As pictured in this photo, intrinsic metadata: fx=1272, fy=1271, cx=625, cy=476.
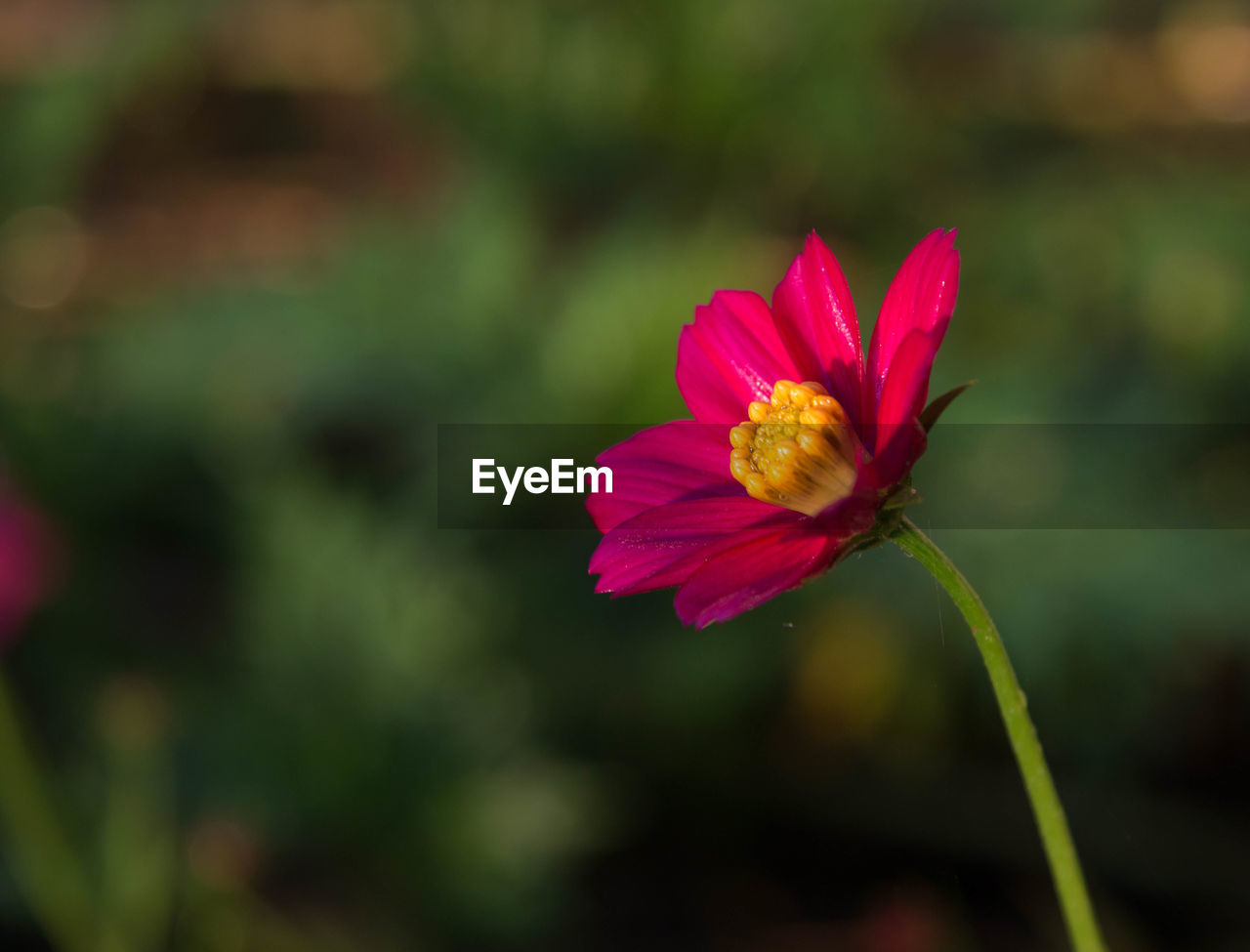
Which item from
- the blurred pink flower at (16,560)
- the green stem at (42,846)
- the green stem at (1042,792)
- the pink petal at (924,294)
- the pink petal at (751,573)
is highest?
the pink petal at (924,294)

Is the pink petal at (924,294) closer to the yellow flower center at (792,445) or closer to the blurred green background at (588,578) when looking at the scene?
the yellow flower center at (792,445)

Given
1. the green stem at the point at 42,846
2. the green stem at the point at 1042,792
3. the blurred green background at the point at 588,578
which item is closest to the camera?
the green stem at the point at 1042,792

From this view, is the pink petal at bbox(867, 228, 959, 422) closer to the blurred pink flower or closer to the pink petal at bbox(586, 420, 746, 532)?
the pink petal at bbox(586, 420, 746, 532)

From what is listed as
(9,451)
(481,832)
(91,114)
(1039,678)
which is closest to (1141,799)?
(1039,678)

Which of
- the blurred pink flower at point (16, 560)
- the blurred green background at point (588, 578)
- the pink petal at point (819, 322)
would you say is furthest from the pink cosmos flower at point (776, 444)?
the blurred pink flower at point (16, 560)

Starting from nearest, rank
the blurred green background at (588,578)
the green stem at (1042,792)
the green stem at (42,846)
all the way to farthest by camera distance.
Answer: the green stem at (1042,792) → the green stem at (42,846) → the blurred green background at (588,578)

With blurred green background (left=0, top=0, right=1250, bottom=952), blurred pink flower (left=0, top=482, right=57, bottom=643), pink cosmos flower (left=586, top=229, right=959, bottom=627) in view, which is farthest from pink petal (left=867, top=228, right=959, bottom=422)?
blurred pink flower (left=0, top=482, right=57, bottom=643)

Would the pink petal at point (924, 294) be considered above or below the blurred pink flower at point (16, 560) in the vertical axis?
above

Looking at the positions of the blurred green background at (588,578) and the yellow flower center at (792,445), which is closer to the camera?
the yellow flower center at (792,445)

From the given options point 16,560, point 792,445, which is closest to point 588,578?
point 16,560
